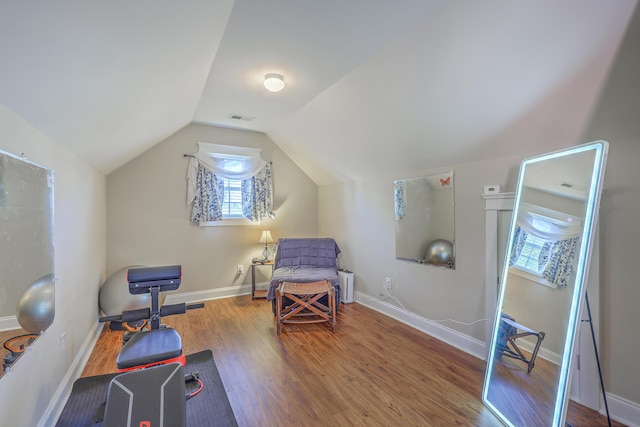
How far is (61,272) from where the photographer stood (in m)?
1.88

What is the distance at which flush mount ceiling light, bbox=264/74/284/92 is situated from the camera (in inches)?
96.7

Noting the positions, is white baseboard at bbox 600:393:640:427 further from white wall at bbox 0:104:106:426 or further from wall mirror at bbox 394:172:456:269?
white wall at bbox 0:104:106:426

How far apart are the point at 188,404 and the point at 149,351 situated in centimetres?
60

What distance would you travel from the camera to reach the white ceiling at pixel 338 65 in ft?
3.77

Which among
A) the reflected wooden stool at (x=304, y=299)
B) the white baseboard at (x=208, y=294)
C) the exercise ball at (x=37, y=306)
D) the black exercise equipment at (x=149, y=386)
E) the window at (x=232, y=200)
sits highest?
the window at (x=232, y=200)

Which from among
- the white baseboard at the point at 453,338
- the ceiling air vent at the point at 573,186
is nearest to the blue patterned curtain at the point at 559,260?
the ceiling air vent at the point at 573,186

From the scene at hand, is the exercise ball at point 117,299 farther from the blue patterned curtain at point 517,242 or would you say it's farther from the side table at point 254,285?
the blue patterned curtain at point 517,242

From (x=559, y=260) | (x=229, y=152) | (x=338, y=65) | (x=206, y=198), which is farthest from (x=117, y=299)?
(x=559, y=260)

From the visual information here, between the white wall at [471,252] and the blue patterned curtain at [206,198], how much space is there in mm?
1747

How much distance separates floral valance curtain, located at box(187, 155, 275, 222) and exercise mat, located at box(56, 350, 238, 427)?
226 cm

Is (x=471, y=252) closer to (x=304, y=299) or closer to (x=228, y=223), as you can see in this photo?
(x=304, y=299)

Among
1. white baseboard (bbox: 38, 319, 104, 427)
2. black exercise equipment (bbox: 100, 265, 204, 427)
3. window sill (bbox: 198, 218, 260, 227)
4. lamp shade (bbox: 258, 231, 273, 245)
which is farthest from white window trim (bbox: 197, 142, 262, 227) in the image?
black exercise equipment (bbox: 100, 265, 204, 427)

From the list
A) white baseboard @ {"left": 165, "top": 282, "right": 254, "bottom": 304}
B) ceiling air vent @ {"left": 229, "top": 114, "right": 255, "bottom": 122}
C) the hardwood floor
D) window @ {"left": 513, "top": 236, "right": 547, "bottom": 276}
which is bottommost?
the hardwood floor

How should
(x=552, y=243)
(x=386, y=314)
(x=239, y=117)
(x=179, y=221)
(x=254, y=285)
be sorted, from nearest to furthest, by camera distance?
(x=552, y=243)
(x=386, y=314)
(x=239, y=117)
(x=179, y=221)
(x=254, y=285)
